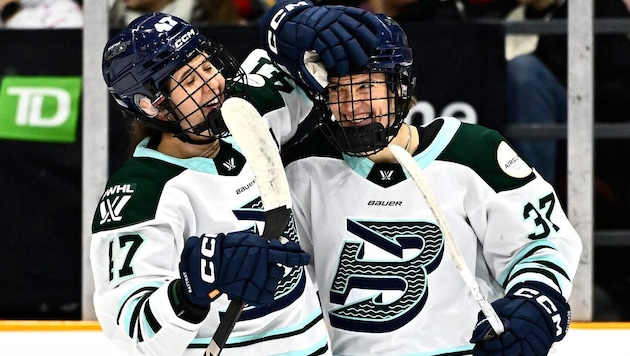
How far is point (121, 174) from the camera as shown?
7.06 ft

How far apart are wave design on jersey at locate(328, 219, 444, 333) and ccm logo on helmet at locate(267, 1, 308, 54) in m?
0.36

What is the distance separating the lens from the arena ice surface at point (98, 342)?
2.90 meters

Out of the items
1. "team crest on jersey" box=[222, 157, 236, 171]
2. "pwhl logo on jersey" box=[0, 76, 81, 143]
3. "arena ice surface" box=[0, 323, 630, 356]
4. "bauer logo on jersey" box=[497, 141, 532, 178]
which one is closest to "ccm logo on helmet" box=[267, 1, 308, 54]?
"team crest on jersey" box=[222, 157, 236, 171]

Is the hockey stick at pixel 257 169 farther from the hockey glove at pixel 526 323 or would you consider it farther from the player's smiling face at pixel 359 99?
the hockey glove at pixel 526 323

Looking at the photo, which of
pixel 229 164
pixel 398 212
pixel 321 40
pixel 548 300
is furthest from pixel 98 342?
pixel 548 300

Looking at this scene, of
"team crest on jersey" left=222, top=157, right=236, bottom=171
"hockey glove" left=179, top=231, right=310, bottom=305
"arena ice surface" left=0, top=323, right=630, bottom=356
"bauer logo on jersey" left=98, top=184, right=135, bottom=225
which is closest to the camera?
"hockey glove" left=179, top=231, right=310, bottom=305

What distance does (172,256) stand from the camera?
2.08 m

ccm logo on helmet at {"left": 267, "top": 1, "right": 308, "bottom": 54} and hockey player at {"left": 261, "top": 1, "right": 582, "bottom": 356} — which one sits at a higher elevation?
ccm logo on helmet at {"left": 267, "top": 1, "right": 308, "bottom": 54}

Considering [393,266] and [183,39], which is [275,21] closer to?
[183,39]

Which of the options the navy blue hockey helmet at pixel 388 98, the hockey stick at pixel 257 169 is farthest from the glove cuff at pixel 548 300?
the hockey stick at pixel 257 169

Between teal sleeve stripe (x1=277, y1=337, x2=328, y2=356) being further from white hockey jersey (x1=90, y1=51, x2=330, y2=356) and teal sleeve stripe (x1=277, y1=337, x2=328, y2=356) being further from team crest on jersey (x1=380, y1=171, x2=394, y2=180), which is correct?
team crest on jersey (x1=380, y1=171, x2=394, y2=180)

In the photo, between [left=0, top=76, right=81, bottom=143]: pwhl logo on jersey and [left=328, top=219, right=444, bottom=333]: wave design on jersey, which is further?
[left=0, top=76, right=81, bottom=143]: pwhl logo on jersey

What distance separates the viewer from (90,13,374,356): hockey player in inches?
79.1

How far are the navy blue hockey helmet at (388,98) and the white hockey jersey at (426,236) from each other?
0.29ft
